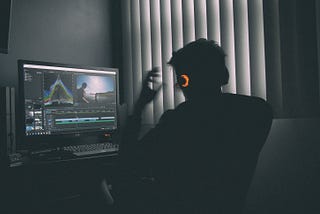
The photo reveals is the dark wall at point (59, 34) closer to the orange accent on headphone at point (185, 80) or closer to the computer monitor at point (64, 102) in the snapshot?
the computer monitor at point (64, 102)

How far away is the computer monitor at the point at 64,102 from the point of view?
191 centimetres

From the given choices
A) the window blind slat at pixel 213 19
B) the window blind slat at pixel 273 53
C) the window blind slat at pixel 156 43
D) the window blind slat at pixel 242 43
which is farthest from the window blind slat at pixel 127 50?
the window blind slat at pixel 273 53

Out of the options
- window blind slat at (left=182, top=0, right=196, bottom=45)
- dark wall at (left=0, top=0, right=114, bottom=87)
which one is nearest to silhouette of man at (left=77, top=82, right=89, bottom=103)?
dark wall at (left=0, top=0, right=114, bottom=87)

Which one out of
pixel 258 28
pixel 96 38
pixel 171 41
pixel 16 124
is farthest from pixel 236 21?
pixel 16 124

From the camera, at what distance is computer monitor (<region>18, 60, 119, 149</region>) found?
1909 mm

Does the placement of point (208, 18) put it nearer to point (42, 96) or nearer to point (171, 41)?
point (171, 41)

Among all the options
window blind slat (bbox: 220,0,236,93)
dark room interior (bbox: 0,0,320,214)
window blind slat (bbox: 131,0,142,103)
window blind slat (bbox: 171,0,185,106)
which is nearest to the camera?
dark room interior (bbox: 0,0,320,214)

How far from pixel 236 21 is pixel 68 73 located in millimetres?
1187

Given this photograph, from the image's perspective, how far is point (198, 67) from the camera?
43.8 inches

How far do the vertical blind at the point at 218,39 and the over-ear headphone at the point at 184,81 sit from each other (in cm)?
125

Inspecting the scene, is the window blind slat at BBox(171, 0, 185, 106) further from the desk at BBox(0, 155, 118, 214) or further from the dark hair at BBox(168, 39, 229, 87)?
the dark hair at BBox(168, 39, 229, 87)

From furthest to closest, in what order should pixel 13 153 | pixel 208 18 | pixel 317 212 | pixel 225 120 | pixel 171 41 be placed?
pixel 171 41
pixel 208 18
pixel 317 212
pixel 13 153
pixel 225 120

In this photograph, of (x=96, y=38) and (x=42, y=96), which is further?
(x=96, y=38)

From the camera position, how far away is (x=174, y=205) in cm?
104
